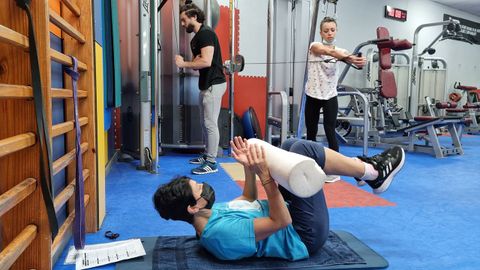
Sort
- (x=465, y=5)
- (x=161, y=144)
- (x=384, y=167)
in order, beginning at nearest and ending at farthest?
(x=384, y=167) < (x=161, y=144) < (x=465, y=5)

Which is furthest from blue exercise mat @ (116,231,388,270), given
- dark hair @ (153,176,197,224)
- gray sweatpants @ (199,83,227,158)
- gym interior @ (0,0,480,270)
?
gray sweatpants @ (199,83,227,158)

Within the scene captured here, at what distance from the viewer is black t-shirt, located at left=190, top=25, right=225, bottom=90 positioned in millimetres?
3469

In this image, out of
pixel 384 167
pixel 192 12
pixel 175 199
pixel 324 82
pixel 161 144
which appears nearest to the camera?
pixel 175 199

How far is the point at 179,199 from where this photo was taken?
150 centimetres

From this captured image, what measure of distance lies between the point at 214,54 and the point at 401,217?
2087 mm

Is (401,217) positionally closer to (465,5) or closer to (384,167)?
(384,167)

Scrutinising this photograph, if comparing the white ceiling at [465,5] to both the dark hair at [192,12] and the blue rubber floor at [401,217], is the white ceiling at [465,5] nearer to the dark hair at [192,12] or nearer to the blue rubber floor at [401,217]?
the blue rubber floor at [401,217]

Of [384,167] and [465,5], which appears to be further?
[465,5]

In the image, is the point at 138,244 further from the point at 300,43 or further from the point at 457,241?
the point at 300,43

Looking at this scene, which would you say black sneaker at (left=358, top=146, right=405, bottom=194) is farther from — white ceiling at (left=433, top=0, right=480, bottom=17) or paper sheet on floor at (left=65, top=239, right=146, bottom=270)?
white ceiling at (left=433, top=0, right=480, bottom=17)

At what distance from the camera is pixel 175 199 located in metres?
1.50

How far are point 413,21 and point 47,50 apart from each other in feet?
28.2

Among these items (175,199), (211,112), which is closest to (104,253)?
(175,199)

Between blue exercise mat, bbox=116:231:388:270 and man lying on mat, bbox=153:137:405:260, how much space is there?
0.04m
